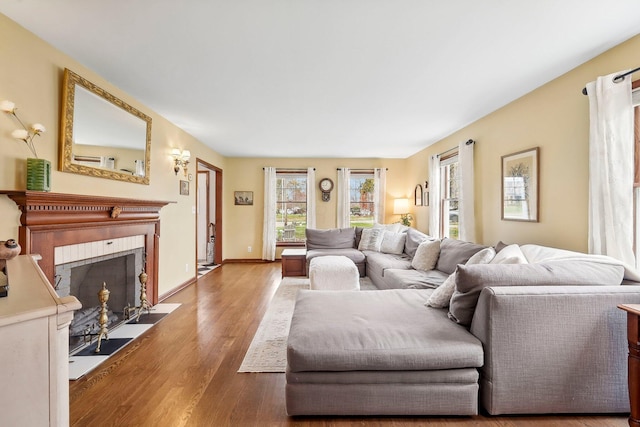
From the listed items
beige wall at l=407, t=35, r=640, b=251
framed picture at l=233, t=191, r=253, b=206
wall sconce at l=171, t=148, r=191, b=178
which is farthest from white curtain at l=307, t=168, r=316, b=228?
beige wall at l=407, t=35, r=640, b=251

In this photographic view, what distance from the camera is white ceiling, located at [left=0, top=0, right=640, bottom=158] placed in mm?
1889

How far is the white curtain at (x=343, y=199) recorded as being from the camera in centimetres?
711

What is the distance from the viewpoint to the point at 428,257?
12.9 feet

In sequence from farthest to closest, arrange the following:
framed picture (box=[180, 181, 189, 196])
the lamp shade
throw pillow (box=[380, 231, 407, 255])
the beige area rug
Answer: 1. the lamp shade
2. throw pillow (box=[380, 231, 407, 255])
3. framed picture (box=[180, 181, 189, 196])
4. the beige area rug

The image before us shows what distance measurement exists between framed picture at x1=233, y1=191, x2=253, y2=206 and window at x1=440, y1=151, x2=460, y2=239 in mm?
4069

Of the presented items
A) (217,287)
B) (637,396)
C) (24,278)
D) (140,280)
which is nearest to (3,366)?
(24,278)

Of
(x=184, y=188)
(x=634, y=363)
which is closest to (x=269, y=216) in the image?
(x=184, y=188)

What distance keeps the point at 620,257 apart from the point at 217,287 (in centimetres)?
462

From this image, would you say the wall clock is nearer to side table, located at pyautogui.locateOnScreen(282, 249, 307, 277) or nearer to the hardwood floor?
side table, located at pyautogui.locateOnScreen(282, 249, 307, 277)

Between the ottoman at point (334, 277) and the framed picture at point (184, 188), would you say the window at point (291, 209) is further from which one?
the ottoman at point (334, 277)

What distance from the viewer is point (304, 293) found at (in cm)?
268

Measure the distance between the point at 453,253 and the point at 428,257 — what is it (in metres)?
0.40

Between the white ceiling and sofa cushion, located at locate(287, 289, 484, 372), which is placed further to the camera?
the white ceiling

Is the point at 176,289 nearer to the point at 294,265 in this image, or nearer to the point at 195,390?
the point at 294,265
